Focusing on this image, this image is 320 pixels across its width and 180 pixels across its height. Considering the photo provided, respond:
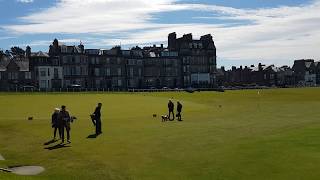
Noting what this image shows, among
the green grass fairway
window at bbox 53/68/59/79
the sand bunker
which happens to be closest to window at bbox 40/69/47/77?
window at bbox 53/68/59/79

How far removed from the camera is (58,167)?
2405 cm

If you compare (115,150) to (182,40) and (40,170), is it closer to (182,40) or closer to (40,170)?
(40,170)

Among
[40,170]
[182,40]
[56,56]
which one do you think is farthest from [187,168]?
[182,40]

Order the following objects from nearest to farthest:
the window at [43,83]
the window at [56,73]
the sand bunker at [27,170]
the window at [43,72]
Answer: the sand bunker at [27,170], the window at [43,72], the window at [43,83], the window at [56,73]

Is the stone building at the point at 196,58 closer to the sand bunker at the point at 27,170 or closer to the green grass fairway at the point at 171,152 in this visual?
the green grass fairway at the point at 171,152

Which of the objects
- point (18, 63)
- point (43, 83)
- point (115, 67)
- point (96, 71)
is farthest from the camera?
point (115, 67)

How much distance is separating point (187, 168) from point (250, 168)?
285cm

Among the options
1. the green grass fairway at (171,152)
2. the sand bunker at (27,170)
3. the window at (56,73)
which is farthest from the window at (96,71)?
the sand bunker at (27,170)

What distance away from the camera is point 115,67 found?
6383 inches

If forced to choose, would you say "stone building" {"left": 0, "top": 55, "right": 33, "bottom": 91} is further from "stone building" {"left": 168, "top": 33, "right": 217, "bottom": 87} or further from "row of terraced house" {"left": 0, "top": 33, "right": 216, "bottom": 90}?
"stone building" {"left": 168, "top": 33, "right": 217, "bottom": 87}

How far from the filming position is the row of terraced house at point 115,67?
459ft

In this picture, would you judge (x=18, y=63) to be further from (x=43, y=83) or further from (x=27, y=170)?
(x=27, y=170)

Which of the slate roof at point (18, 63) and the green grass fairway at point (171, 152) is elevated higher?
the slate roof at point (18, 63)

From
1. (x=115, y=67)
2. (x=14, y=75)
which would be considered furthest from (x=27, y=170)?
(x=115, y=67)
